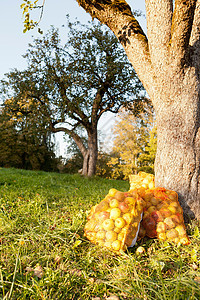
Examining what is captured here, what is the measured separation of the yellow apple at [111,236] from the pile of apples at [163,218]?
0.40 m

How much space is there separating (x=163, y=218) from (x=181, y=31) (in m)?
2.26

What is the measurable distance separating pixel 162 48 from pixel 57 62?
8.26m

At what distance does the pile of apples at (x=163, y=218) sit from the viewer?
2.04m

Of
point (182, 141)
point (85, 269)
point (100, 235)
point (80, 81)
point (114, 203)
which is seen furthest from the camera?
point (80, 81)

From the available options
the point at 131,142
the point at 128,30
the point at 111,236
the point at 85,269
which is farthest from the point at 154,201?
the point at 131,142

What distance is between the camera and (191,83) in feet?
8.74

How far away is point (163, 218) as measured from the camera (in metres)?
2.14

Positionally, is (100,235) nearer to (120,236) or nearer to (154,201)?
(120,236)

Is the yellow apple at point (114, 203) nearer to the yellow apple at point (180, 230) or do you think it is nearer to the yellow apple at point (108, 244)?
the yellow apple at point (108, 244)

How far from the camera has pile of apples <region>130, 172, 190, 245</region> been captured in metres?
2.04

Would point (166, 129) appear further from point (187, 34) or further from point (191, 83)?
point (187, 34)

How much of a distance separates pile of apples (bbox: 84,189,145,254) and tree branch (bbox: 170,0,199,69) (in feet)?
6.27

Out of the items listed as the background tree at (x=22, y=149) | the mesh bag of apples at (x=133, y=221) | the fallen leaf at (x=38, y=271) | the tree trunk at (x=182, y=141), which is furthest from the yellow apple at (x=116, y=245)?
the background tree at (x=22, y=149)

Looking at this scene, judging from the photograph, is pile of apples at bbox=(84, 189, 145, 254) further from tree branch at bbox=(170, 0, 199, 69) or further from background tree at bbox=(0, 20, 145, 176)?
background tree at bbox=(0, 20, 145, 176)
